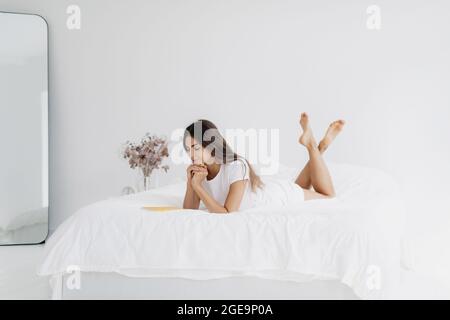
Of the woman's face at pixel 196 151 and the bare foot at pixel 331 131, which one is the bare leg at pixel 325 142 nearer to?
the bare foot at pixel 331 131

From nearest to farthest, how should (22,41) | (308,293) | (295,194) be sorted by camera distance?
A: (308,293) < (295,194) < (22,41)

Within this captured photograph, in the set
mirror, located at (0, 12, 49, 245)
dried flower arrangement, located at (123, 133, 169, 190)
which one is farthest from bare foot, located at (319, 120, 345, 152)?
mirror, located at (0, 12, 49, 245)

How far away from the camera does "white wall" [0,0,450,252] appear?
4578 millimetres

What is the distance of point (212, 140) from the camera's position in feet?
9.30

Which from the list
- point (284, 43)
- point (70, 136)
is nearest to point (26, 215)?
point (70, 136)

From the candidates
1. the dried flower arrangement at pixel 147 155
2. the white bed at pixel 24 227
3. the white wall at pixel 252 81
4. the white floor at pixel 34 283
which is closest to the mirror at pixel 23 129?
the white bed at pixel 24 227

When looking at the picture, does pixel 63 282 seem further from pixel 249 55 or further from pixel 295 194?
pixel 249 55

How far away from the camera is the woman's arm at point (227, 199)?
106 inches

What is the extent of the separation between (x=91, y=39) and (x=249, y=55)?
4.33 feet

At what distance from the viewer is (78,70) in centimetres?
479

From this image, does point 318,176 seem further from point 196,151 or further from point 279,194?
point 196,151

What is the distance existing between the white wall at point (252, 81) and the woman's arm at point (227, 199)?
2.06 meters

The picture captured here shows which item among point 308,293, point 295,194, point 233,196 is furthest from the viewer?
point 295,194

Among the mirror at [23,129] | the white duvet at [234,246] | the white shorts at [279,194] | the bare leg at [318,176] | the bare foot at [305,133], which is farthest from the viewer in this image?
the mirror at [23,129]
